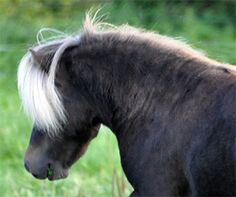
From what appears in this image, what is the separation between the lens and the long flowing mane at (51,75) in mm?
4891

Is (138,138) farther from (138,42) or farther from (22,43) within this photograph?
(22,43)

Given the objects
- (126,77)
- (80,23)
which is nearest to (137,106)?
(126,77)

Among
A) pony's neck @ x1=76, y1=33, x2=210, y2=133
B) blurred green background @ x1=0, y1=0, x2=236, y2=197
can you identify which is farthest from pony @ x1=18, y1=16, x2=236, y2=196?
blurred green background @ x1=0, y1=0, x2=236, y2=197

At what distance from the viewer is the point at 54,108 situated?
489 cm

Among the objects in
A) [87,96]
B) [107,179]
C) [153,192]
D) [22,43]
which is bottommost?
[22,43]

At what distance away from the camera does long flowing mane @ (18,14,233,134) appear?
4.89m

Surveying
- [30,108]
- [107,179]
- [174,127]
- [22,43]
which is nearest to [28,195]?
[107,179]

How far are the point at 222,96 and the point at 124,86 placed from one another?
2.01 feet

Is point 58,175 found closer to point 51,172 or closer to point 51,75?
point 51,172

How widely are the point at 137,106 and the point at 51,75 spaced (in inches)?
19.6

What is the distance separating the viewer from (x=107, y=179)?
723cm

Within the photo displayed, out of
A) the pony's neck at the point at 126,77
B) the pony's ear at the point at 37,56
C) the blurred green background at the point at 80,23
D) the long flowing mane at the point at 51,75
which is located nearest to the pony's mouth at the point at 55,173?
the long flowing mane at the point at 51,75

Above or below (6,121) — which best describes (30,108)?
above

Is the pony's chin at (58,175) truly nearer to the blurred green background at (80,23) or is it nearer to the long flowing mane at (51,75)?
the long flowing mane at (51,75)
